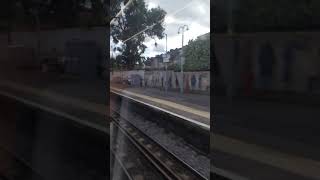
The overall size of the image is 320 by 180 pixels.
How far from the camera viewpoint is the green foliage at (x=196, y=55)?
5.87 m

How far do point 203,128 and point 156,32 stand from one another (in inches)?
73.2

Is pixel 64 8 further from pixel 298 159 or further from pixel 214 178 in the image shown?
pixel 298 159

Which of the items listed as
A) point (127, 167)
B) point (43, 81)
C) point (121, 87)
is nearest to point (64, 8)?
point (43, 81)

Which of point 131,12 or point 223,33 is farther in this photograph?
point 131,12

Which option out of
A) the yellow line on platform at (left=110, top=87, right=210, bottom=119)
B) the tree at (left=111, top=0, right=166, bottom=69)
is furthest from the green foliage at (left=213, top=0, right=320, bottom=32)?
the yellow line on platform at (left=110, top=87, right=210, bottom=119)

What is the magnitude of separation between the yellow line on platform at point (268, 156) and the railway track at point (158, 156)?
4.62 feet

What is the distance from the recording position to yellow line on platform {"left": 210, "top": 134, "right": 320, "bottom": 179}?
3075mm

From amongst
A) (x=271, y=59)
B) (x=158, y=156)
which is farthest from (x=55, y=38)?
(x=158, y=156)

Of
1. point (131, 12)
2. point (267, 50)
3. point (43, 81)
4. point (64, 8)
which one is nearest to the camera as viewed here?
→ point (267, 50)

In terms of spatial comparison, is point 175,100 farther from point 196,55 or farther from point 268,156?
point 268,156

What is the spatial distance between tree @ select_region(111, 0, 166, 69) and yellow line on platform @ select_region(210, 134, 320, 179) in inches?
123

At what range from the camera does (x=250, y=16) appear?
2.94m

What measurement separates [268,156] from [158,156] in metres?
3.44

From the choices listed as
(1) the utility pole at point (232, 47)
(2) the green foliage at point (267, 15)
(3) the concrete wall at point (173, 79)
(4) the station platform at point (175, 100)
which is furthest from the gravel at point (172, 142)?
(2) the green foliage at point (267, 15)
